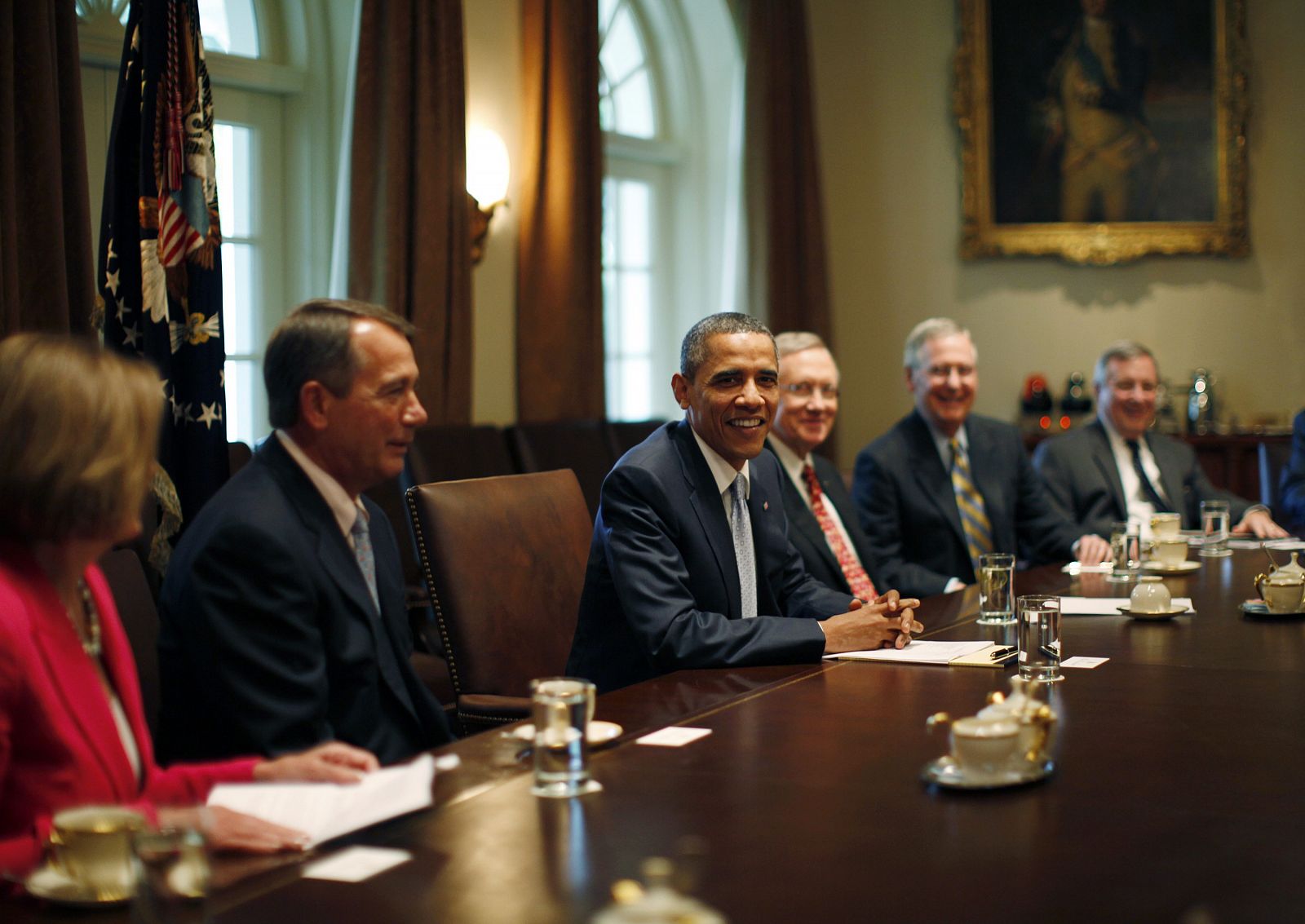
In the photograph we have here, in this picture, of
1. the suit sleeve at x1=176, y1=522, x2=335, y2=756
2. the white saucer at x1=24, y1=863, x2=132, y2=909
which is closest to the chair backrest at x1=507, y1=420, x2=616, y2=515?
the suit sleeve at x1=176, y1=522, x2=335, y2=756

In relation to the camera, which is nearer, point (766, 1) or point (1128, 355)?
point (1128, 355)

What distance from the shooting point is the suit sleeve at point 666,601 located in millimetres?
2650

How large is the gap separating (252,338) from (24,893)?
424cm

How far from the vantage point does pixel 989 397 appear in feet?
27.2

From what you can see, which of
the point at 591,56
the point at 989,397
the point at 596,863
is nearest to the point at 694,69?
the point at 591,56

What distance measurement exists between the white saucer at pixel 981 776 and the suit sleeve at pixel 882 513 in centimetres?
265

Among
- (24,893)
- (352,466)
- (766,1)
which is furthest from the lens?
(766,1)

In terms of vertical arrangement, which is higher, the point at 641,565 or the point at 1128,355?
the point at 1128,355

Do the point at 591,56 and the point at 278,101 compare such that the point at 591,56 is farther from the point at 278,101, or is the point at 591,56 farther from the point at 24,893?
the point at 24,893

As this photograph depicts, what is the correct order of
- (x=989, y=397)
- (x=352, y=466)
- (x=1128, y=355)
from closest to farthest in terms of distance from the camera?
1. (x=352, y=466)
2. (x=1128, y=355)
3. (x=989, y=397)

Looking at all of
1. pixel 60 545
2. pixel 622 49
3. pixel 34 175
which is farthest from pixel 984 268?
pixel 60 545

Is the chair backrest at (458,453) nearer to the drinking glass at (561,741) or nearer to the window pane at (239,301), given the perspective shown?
the window pane at (239,301)

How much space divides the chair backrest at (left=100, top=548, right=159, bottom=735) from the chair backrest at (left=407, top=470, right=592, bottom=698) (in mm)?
741

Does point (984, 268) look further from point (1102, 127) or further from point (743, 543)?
point (743, 543)
